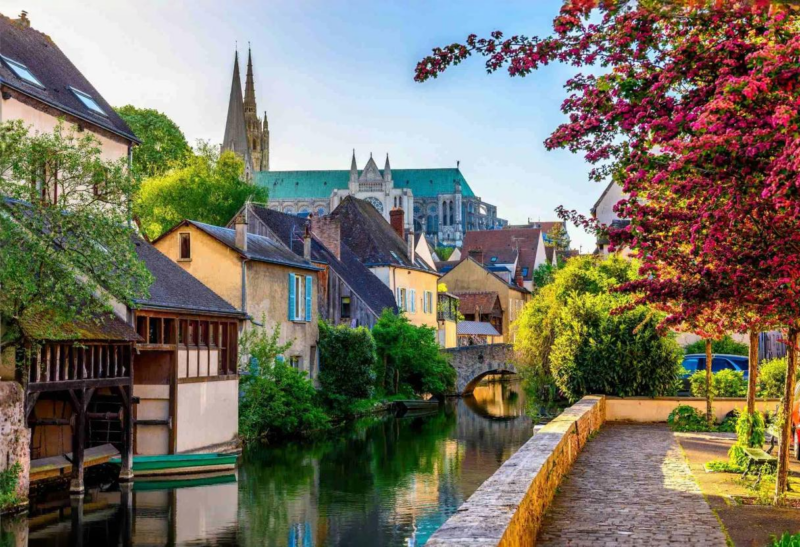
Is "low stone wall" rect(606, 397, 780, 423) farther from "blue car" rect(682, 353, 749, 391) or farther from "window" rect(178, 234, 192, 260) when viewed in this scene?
"window" rect(178, 234, 192, 260)

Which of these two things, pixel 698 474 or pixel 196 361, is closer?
pixel 698 474

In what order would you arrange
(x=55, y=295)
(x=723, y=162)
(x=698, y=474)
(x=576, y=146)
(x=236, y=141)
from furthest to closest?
(x=236, y=141)
(x=55, y=295)
(x=698, y=474)
(x=576, y=146)
(x=723, y=162)

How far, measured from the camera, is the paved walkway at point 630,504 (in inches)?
359

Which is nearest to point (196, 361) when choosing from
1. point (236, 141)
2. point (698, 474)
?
point (698, 474)

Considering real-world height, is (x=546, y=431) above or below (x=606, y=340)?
below

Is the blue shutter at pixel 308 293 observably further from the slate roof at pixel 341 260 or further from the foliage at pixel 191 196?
the foliage at pixel 191 196

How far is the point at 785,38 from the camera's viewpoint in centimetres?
610

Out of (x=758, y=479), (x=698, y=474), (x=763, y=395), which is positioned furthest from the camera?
(x=763, y=395)

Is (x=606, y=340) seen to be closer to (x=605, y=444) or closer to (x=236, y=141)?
(x=605, y=444)

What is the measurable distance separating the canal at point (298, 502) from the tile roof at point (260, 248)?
5.71 metres

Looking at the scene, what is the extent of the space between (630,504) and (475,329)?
51.6 meters

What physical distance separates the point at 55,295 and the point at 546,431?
8492 mm

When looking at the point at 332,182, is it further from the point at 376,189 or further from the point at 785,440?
the point at 785,440

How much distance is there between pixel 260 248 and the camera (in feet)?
96.8
